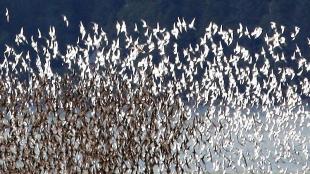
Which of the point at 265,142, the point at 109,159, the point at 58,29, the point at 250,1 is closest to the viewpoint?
the point at 109,159

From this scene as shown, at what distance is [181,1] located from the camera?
4897 centimetres

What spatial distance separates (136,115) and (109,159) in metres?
0.44

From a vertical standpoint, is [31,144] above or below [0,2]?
below

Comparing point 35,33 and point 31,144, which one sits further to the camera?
point 35,33

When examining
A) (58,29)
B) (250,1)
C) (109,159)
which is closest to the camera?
(109,159)

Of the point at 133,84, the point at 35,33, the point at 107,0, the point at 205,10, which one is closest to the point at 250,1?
the point at 205,10

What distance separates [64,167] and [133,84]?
1009mm

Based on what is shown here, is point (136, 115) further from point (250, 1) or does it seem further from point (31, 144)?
point (250, 1)

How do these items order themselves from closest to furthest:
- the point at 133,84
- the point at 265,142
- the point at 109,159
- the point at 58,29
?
the point at 109,159, the point at 133,84, the point at 265,142, the point at 58,29

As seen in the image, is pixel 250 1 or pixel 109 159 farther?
pixel 250 1

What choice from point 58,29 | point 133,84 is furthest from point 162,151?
point 58,29

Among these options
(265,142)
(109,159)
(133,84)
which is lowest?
(109,159)

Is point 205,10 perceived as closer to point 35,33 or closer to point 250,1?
point 250,1

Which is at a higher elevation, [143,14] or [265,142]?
[143,14]
